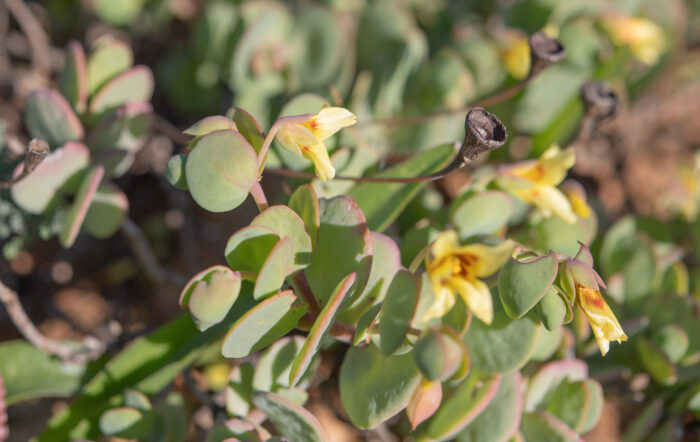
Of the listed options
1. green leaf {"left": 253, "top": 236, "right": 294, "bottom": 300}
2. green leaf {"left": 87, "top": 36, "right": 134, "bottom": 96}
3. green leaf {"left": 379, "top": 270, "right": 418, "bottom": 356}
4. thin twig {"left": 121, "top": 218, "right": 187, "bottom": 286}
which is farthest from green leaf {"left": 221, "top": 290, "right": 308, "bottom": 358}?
green leaf {"left": 87, "top": 36, "right": 134, "bottom": 96}

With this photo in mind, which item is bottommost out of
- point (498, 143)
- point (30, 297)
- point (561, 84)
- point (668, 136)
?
point (668, 136)

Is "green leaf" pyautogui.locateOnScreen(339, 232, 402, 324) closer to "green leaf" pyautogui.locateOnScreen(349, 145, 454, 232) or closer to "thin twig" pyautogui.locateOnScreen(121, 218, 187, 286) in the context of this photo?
"green leaf" pyautogui.locateOnScreen(349, 145, 454, 232)

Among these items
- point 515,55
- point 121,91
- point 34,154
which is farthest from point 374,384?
point 515,55

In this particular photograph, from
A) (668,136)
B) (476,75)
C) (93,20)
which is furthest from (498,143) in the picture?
(93,20)

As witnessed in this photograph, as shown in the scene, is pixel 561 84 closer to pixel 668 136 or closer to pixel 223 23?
pixel 668 136

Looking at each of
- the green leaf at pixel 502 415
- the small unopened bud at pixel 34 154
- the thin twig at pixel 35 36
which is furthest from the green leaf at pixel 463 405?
the thin twig at pixel 35 36

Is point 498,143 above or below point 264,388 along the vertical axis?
above
